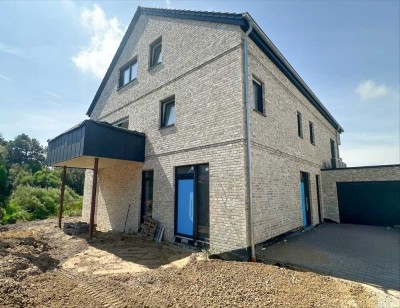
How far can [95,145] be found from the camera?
8109mm

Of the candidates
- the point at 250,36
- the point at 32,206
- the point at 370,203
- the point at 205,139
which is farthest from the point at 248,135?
the point at 32,206

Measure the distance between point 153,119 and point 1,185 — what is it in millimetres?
18780

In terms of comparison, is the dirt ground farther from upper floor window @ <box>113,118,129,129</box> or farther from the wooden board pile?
upper floor window @ <box>113,118,129,129</box>

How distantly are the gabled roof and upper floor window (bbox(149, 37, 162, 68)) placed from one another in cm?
119

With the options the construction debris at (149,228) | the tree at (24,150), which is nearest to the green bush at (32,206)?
the construction debris at (149,228)

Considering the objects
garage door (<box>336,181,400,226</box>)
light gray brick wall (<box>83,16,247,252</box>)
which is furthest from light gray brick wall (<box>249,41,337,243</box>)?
garage door (<box>336,181,400,226</box>)

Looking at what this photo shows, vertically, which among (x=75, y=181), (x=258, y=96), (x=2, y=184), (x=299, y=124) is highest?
(x=258, y=96)

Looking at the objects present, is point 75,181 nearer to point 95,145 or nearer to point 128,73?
point 128,73

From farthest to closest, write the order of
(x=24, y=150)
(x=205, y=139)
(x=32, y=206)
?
(x=24, y=150) → (x=32, y=206) → (x=205, y=139)

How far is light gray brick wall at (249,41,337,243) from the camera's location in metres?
7.07

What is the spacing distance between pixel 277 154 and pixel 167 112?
470 cm

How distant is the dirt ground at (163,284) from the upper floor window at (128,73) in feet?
29.5

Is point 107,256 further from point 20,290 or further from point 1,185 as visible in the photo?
point 1,185

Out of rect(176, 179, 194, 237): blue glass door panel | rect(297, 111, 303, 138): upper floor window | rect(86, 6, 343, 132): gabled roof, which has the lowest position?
rect(176, 179, 194, 237): blue glass door panel
